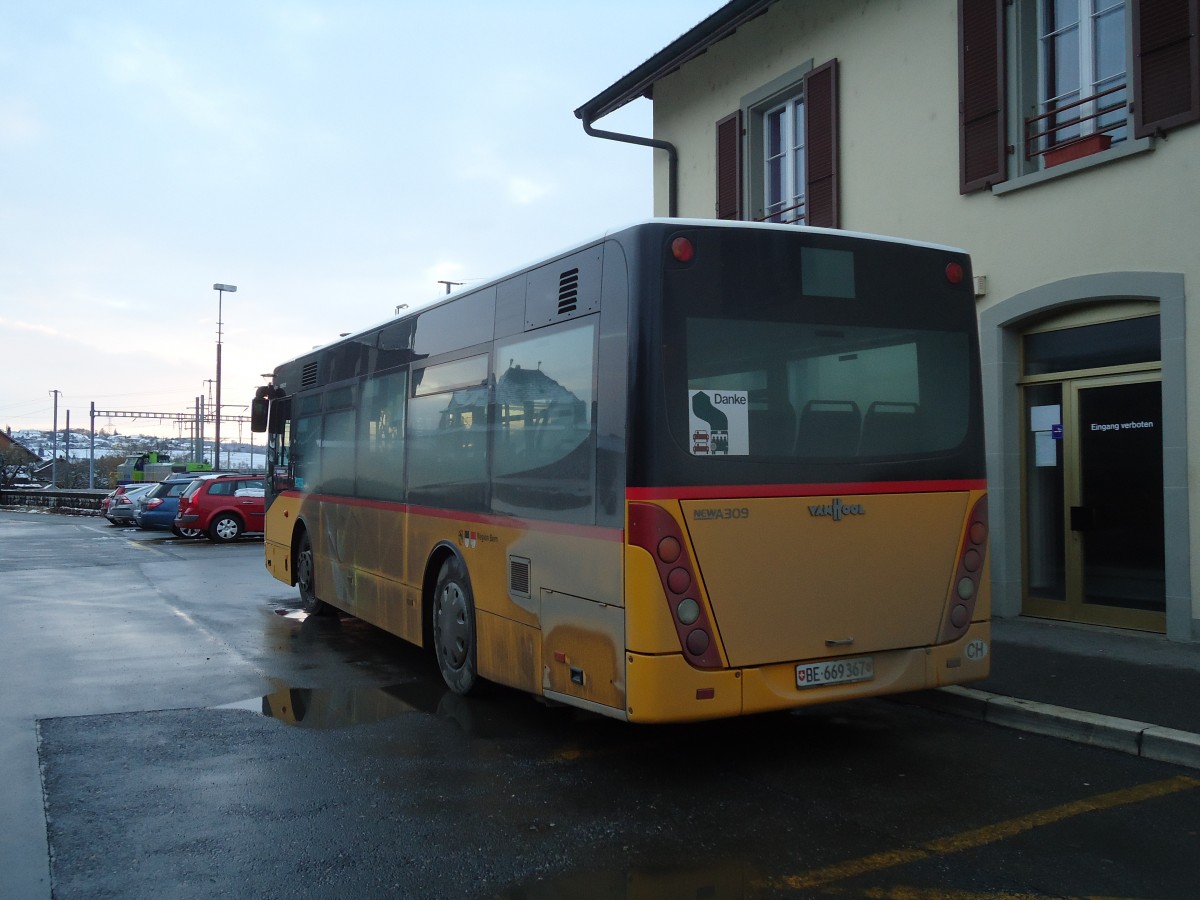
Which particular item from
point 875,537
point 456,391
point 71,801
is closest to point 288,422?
point 456,391

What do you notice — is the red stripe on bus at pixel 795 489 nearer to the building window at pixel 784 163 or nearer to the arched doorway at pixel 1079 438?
the arched doorway at pixel 1079 438

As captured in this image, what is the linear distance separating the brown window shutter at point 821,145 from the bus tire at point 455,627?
6912mm

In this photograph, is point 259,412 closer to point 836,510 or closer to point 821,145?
point 821,145

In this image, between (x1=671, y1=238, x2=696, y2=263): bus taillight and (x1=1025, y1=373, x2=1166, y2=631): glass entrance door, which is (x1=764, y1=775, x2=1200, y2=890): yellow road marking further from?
(x1=1025, y1=373, x2=1166, y2=631): glass entrance door

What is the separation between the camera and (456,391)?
7430 mm

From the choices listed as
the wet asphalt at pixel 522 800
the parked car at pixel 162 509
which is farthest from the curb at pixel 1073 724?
the parked car at pixel 162 509

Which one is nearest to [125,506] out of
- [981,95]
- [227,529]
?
[227,529]

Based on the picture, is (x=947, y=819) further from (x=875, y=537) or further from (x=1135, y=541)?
(x=1135, y=541)

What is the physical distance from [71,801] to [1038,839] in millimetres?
4425

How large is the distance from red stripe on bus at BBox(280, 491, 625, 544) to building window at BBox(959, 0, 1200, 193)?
6298mm

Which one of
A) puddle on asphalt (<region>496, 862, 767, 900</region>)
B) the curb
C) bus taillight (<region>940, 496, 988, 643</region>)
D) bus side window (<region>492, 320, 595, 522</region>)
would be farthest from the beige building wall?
puddle on asphalt (<region>496, 862, 767, 900</region>)

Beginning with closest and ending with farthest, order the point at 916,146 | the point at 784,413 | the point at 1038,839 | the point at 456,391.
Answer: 1. the point at 1038,839
2. the point at 784,413
3. the point at 456,391
4. the point at 916,146

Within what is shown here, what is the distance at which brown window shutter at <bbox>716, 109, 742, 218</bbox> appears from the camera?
46.4 feet

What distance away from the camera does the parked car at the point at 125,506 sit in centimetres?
3198
